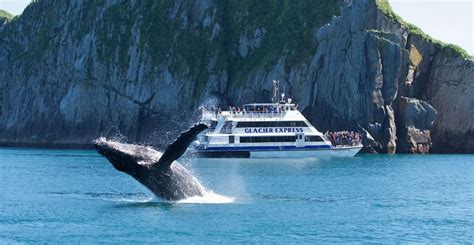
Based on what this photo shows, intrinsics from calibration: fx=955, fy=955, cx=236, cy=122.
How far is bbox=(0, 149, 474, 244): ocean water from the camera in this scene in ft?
153

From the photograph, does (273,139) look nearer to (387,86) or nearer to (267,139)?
(267,139)

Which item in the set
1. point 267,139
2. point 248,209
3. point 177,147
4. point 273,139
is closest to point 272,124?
point 273,139

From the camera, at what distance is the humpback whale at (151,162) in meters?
49.4

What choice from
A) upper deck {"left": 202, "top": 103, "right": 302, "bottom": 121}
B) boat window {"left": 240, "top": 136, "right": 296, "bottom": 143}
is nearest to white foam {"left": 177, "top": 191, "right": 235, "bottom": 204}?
boat window {"left": 240, "top": 136, "right": 296, "bottom": 143}

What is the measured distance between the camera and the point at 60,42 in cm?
19350

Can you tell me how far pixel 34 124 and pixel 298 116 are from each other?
8028 centimetres

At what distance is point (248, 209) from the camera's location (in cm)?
5466

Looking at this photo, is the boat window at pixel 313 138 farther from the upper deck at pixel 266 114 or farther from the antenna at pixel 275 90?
the antenna at pixel 275 90

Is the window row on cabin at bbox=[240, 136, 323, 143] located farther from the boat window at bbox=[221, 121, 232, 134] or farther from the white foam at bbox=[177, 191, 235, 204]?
the white foam at bbox=[177, 191, 235, 204]

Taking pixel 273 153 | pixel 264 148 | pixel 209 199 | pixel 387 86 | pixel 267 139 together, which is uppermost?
pixel 387 86

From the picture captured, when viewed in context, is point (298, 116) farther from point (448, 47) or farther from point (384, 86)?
point (448, 47)

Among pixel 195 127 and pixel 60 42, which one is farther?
pixel 60 42

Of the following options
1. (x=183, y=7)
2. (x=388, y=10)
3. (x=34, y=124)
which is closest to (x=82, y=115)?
(x=34, y=124)

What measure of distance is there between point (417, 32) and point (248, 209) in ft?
332
